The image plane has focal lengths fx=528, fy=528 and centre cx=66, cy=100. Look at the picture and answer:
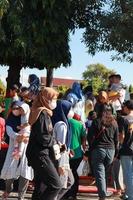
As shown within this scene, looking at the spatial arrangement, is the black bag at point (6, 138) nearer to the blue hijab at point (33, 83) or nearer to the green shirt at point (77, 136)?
the green shirt at point (77, 136)

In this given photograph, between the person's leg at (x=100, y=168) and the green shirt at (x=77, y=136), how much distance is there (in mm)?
482

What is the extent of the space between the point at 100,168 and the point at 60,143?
1.72 m

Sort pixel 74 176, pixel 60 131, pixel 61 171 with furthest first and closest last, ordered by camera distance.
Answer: pixel 74 176 < pixel 60 131 < pixel 61 171

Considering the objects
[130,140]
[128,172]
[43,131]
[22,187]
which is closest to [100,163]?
[128,172]

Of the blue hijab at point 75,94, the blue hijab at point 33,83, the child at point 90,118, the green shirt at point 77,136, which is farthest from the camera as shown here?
the blue hijab at point 33,83

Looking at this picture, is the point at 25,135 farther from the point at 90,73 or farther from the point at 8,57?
the point at 90,73

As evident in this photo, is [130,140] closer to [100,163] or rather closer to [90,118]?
[100,163]

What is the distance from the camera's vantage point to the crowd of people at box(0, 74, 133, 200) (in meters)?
6.95

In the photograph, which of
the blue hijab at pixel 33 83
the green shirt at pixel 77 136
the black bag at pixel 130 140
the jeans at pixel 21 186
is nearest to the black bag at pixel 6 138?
the jeans at pixel 21 186

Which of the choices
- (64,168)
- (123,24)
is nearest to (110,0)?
(123,24)

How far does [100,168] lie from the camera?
9055mm

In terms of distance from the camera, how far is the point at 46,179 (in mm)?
6902

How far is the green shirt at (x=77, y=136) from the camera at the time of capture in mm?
9406

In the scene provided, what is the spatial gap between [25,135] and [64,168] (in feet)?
5.00
